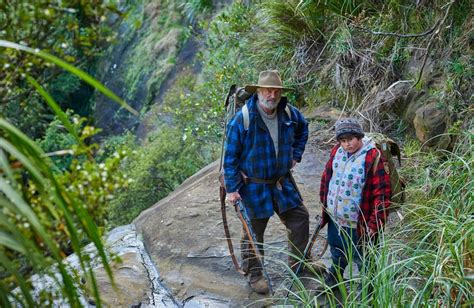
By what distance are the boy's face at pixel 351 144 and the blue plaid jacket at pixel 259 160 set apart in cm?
74

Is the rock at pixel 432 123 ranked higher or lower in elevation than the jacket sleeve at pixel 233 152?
lower

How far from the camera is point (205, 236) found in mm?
7516

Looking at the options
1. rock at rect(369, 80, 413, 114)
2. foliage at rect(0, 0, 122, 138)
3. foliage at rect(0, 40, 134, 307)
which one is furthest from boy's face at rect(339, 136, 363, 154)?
rock at rect(369, 80, 413, 114)

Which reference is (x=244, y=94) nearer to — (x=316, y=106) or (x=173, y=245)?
(x=173, y=245)

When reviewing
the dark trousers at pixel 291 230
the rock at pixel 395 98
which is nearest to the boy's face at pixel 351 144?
the dark trousers at pixel 291 230

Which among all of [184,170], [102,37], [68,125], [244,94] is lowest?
[184,170]

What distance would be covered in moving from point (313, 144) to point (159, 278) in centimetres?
340

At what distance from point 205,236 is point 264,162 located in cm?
185

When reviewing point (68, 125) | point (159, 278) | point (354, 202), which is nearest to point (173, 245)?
point (159, 278)

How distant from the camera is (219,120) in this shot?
36.4 feet

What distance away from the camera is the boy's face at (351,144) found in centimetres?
531

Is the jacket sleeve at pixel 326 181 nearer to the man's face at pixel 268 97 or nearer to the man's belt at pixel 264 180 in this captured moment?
the man's belt at pixel 264 180

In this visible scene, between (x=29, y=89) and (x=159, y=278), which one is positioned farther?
(x=159, y=278)

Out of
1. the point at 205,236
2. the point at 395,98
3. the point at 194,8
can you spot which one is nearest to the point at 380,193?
the point at 205,236
